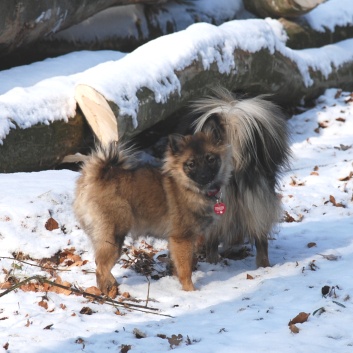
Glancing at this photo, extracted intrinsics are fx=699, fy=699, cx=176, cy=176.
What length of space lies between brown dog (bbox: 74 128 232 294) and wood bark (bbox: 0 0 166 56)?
350 centimetres

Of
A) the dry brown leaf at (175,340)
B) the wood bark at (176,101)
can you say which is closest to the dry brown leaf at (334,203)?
the wood bark at (176,101)

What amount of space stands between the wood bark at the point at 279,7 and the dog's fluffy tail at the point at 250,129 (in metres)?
5.97

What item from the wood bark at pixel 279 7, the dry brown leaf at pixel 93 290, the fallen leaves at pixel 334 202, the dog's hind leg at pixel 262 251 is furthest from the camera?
the wood bark at pixel 279 7

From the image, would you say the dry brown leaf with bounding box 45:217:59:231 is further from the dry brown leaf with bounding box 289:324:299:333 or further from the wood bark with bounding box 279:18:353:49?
the wood bark with bounding box 279:18:353:49

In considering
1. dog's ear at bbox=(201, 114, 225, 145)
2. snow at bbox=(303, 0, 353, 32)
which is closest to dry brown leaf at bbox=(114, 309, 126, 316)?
dog's ear at bbox=(201, 114, 225, 145)

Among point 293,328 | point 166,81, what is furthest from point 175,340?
point 166,81

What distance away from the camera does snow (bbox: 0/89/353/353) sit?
4496 mm

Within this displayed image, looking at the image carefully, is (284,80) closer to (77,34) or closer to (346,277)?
(77,34)

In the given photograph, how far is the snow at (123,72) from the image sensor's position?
7.98 meters

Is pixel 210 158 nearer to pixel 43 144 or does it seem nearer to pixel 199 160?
pixel 199 160

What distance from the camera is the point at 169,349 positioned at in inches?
174

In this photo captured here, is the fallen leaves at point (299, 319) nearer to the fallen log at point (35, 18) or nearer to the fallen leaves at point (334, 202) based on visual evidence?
the fallen leaves at point (334, 202)

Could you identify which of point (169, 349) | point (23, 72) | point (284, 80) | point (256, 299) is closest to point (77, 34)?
point (23, 72)

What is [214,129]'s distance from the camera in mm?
6105
